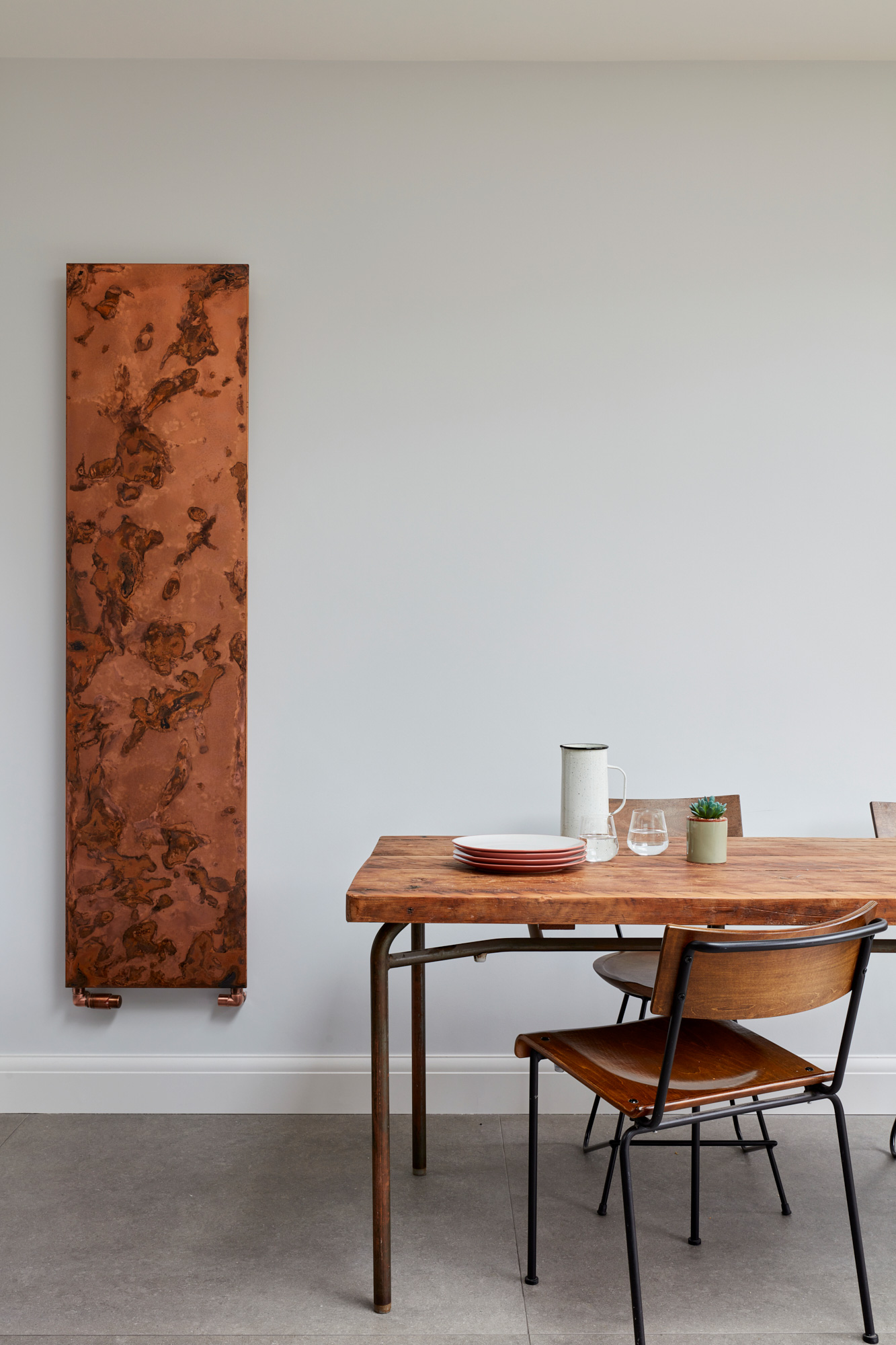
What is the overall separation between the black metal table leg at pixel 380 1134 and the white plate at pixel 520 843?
25 centimetres

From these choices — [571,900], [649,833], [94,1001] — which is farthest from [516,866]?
[94,1001]

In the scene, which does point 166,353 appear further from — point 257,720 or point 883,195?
point 883,195

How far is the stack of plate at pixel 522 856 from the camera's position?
196 centimetres

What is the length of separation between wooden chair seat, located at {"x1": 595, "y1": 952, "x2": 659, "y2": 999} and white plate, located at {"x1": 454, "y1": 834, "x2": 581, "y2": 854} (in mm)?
432

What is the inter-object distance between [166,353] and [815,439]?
6.25ft

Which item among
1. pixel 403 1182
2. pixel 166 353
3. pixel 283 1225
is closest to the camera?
pixel 283 1225

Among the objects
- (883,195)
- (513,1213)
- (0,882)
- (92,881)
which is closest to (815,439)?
(883,195)

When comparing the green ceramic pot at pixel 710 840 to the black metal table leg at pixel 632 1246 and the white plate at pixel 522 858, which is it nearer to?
the white plate at pixel 522 858

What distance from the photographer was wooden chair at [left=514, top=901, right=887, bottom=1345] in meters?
1.64

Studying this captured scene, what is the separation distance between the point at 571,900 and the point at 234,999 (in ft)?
4.73

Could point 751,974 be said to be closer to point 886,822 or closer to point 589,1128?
point 589,1128

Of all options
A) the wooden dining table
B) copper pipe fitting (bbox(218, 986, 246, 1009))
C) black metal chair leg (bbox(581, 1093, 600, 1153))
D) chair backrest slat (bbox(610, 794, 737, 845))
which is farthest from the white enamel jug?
copper pipe fitting (bbox(218, 986, 246, 1009))

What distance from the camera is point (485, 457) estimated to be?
9.45ft

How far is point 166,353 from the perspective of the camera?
9.18 ft
